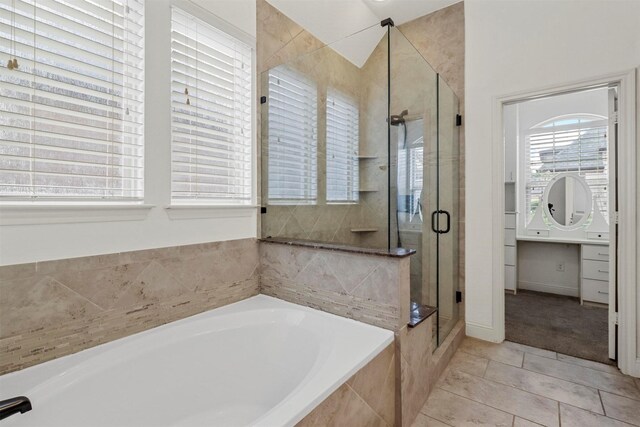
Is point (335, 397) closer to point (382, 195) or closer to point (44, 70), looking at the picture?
point (382, 195)

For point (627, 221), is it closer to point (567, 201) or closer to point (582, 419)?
point (582, 419)

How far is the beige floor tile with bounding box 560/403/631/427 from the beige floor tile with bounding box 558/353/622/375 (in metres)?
0.63

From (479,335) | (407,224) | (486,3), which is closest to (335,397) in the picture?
(407,224)

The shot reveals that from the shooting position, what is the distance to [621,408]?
1.74m

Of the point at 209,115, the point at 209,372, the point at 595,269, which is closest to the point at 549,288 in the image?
the point at 595,269

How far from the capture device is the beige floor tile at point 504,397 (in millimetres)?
1687

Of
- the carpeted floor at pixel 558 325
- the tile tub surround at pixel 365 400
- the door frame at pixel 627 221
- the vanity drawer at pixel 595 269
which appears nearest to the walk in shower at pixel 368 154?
the tile tub surround at pixel 365 400

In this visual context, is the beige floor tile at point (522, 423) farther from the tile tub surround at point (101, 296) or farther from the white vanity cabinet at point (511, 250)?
the white vanity cabinet at point (511, 250)

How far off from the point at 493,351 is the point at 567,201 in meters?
2.53

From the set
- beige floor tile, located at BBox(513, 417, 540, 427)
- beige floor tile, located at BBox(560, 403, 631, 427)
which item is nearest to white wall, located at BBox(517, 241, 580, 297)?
beige floor tile, located at BBox(560, 403, 631, 427)

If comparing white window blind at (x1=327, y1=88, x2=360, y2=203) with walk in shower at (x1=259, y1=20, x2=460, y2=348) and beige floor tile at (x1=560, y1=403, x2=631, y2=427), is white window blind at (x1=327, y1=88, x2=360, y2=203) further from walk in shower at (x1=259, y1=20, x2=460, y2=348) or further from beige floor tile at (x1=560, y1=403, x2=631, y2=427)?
beige floor tile at (x1=560, y1=403, x2=631, y2=427)

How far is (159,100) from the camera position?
1.58m

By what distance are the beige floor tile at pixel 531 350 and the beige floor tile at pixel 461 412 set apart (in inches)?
38.0

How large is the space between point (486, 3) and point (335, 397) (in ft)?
10.5
